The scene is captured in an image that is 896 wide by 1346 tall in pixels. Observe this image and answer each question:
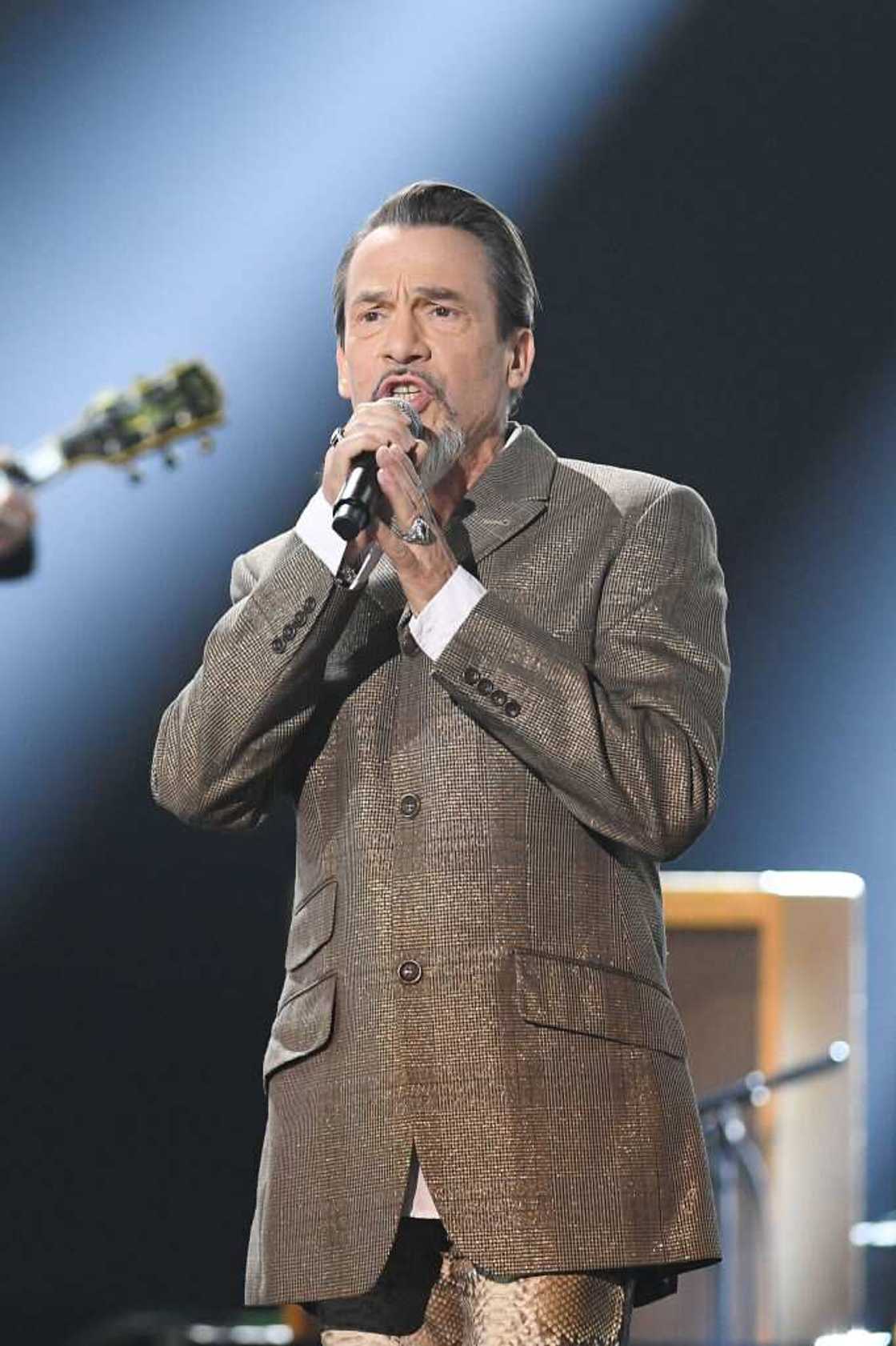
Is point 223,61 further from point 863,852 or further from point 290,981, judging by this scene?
point 290,981

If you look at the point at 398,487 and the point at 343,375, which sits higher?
the point at 343,375

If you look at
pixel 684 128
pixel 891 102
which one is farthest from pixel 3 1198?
pixel 891 102

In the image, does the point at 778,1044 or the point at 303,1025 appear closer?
the point at 303,1025

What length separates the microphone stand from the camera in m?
3.17

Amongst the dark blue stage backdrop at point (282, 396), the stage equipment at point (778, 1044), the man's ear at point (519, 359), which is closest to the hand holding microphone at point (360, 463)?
the man's ear at point (519, 359)

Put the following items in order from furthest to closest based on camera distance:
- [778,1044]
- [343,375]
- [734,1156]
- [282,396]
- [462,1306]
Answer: [282,396] → [778,1044] → [734,1156] → [343,375] → [462,1306]

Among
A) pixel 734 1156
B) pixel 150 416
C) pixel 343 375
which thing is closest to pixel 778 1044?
pixel 734 1156

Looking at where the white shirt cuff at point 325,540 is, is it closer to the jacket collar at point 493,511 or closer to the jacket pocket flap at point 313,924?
the jacket collar at point 493,511

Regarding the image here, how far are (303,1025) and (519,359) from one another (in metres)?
0.64

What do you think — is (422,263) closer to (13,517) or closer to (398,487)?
(398,487)

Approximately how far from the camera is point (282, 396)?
4.32m

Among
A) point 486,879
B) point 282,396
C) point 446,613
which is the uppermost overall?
point 282,396

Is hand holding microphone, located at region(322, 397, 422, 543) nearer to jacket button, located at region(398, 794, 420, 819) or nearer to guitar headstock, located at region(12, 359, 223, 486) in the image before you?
jacket button, located at region(398, 794, 420, 819)

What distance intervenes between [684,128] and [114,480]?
4.59ft
